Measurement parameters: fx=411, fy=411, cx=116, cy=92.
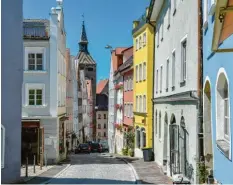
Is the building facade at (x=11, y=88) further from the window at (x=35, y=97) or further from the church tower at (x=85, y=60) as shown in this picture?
the church tower at (x=85, y=60)

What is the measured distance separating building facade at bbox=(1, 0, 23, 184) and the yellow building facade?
44.2 feet

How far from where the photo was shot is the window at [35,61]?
26.6m

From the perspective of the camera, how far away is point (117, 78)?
46375mm

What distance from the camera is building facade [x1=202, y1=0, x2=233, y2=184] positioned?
8.66 m

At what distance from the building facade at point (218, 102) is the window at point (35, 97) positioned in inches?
652

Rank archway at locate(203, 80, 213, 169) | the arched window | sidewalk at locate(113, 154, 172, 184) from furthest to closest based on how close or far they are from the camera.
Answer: sidewalk at locate(113, 154, 172, 184) < archway at locate(203, 80, 213, 169) < the arched window

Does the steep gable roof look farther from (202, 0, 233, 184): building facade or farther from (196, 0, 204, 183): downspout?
(202, 0, 233, 184): building facade

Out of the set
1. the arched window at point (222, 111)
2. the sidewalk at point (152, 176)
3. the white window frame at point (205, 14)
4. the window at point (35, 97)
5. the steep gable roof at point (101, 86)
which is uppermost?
the steep gable roof at point (101, 86)

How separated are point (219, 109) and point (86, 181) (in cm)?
778

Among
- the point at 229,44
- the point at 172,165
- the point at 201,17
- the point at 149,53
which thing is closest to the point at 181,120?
the point at 172,165

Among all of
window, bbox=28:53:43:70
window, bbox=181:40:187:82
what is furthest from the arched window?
window, bbox=28:53:43:70

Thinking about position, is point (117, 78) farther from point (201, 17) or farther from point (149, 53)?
point (201, 17)

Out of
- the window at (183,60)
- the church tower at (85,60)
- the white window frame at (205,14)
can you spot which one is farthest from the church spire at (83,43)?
the white window frame at (205,14)

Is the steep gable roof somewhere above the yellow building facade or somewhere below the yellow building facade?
above
